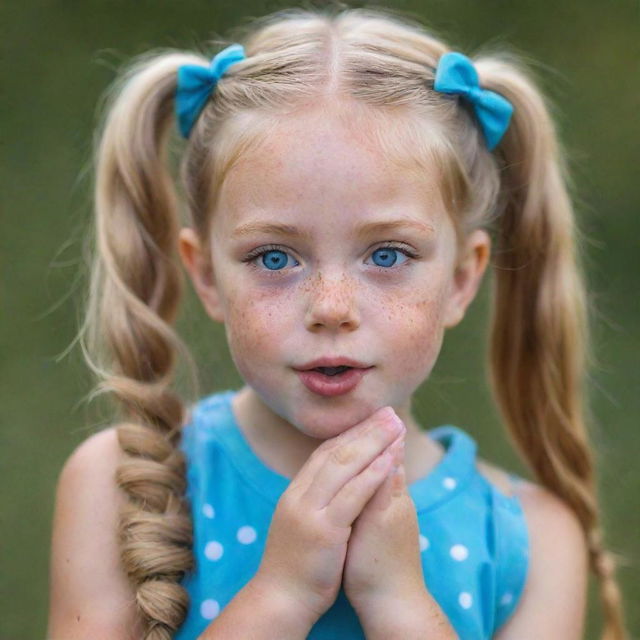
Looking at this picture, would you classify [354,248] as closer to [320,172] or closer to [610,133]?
[320,172]

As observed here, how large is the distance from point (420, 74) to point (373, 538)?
0.88 m

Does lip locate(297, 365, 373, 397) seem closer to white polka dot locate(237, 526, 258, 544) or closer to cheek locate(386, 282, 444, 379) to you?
cheek locate(386, 282, 444, 379)

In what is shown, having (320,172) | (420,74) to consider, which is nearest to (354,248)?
(320,172)

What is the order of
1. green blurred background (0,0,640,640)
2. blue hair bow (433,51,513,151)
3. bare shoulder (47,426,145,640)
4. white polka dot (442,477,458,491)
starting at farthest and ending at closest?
green blurred background (0,0,640,640) < white polka dot (442,477,458,491) < blue hair bow (433,51,513,151) < bare shoulder (47,426,145,640)

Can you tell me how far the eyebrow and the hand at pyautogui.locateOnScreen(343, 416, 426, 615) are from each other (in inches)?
14.6

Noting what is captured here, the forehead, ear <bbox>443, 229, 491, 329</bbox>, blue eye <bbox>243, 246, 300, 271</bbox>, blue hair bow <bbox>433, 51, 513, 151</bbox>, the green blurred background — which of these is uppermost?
blue hair bow <bbox>433, 51, 513, 151</bbox>

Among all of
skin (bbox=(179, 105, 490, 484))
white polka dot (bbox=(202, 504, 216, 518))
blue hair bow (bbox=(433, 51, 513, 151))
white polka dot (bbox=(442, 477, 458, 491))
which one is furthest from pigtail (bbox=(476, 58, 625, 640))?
white polka dot (bbox=(202, 504, 216, 518))

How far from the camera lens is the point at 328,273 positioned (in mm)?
1952

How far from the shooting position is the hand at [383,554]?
6.52ft

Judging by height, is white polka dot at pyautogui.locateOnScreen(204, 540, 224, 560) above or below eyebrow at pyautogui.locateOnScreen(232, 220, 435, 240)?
below

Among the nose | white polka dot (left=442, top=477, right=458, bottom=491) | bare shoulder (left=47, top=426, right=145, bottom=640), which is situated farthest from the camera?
white polka dot (left=442, top=477, right=458, bottom=491)

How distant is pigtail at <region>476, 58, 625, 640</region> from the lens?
2.45m

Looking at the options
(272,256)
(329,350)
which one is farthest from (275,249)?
(329,350)

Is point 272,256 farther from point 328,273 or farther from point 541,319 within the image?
point 541,319
